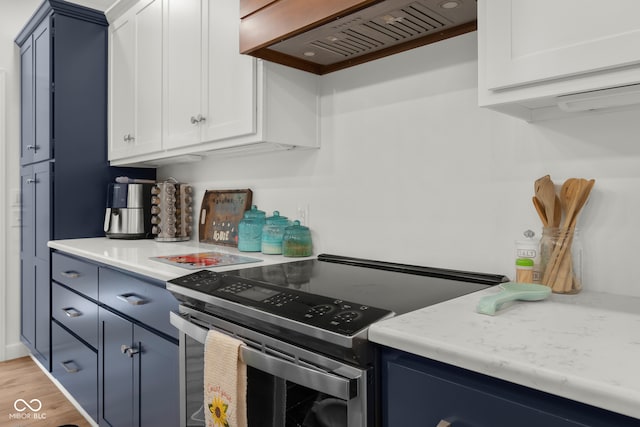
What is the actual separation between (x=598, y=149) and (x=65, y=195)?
2.74 m

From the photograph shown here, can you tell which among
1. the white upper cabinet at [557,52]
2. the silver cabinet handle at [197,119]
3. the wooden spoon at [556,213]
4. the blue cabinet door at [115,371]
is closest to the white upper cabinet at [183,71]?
the silver cabinet handle at [197,119]

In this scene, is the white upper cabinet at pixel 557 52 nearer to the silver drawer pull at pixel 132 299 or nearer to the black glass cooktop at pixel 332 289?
the black glass cooktop at pixel 332 289

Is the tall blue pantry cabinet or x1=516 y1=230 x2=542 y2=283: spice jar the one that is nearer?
x1=516 y1=230 x2=542 y2=283: spice jar

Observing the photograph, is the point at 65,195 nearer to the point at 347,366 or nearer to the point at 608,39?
the point at 347,366

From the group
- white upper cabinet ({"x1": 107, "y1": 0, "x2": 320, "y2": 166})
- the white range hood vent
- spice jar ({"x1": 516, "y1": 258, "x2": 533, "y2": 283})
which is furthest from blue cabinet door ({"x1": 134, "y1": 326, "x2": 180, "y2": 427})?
the white range hood vent

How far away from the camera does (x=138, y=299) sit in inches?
66.2

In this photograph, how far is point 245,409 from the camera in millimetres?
1117

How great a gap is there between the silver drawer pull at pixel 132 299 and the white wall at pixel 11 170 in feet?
6.46

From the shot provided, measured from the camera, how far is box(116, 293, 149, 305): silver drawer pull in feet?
5.45

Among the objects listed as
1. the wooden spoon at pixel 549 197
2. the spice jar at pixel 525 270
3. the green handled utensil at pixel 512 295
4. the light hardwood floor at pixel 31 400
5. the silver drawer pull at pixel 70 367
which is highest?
the wooden spoon at pixel 549 197

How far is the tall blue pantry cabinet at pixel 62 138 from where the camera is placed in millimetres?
2682

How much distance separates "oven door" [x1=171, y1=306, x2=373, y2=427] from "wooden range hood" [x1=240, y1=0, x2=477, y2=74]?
36.9 inches

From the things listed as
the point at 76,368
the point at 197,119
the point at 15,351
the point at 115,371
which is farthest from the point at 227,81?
the point at 15,351

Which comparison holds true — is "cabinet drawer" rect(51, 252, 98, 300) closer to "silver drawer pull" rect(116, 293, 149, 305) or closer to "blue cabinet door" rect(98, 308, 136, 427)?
"blue cabinet door" rect(98, 308, 136, 427)
